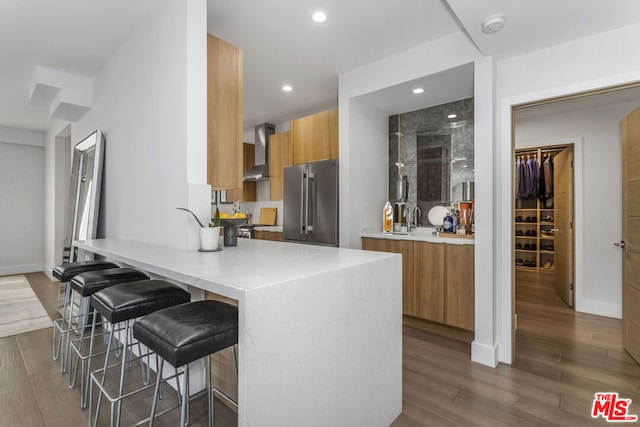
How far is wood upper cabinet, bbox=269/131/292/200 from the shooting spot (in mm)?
4828

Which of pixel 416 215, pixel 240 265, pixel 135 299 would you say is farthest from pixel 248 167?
pixel 240 265

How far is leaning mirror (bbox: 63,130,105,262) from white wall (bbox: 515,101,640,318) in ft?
17.4

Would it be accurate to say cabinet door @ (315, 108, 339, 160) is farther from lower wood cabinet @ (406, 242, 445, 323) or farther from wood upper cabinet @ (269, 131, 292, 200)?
lower wood cabinet @ (406, 242, 445, 323)

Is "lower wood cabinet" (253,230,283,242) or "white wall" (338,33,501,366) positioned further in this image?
"lower wood cabinet" (253,230,283,242)

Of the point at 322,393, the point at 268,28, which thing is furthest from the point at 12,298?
the point at 322,393

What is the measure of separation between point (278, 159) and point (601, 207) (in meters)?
4.10

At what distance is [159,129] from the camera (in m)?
2.38

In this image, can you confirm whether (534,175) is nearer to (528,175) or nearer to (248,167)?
(528,175)

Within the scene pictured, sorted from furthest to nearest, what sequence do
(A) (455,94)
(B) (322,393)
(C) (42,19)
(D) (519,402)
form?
1. (A) (455,94)
2. (C) (42,19)
3. (D) (519,402)
4. (B) (322,393)

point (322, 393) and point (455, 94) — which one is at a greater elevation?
point (455, 94)

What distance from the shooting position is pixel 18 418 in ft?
5.94

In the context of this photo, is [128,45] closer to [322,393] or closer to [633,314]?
[322,393]

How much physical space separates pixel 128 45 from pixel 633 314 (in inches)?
187

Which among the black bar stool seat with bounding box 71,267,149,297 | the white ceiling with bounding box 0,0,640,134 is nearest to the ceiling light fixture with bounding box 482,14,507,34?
the white ceiling with bounding box 0,0,640,134
